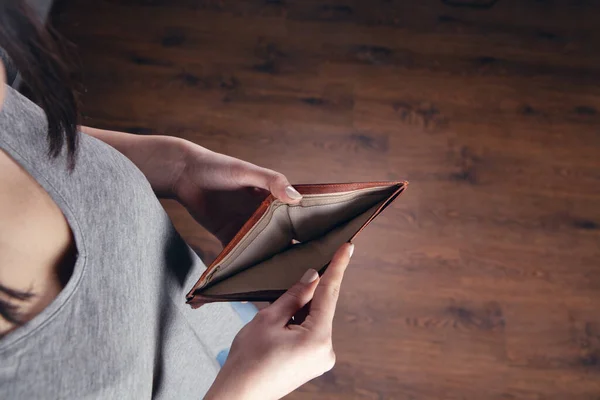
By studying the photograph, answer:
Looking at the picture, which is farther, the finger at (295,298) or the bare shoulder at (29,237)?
the finger at (295,298)

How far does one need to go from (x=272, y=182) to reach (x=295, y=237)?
0.09 meters

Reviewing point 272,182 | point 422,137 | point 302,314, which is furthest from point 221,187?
point 422,137

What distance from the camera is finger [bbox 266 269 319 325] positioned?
0.52 meters

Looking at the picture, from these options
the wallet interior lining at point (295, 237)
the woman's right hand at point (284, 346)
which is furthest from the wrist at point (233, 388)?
the wallet interior lining at point (295, 237)

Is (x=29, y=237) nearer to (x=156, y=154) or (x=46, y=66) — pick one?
(x=46, y=66)

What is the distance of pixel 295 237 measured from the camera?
2.06ft

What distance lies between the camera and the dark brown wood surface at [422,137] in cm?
124

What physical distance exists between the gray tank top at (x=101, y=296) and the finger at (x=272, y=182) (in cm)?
13

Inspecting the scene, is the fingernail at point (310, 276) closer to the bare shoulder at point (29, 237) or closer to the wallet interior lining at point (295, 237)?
the wallet interior lining at point (295, 237)

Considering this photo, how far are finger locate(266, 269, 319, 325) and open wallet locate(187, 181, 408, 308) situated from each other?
0.05 meters

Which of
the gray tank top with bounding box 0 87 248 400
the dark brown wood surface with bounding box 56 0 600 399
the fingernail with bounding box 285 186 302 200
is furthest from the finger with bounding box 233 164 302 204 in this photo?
the dark brown wood surface with bounding box 56 0 600 399

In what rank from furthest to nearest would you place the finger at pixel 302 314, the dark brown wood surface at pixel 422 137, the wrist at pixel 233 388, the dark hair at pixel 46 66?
the dark brown wood surface at pixel 422 137
the finger at pixel 302 314
the wrist at pixel 233 388
the dark hair at pixel 46 66

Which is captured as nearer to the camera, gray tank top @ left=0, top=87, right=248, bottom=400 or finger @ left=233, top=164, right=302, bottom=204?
gray tank top @ left=0, top=87, right=248, bottom=400

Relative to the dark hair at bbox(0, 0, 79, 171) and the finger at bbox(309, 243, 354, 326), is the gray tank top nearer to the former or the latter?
the dark hair at bbox(0, 0, 79, 171)
